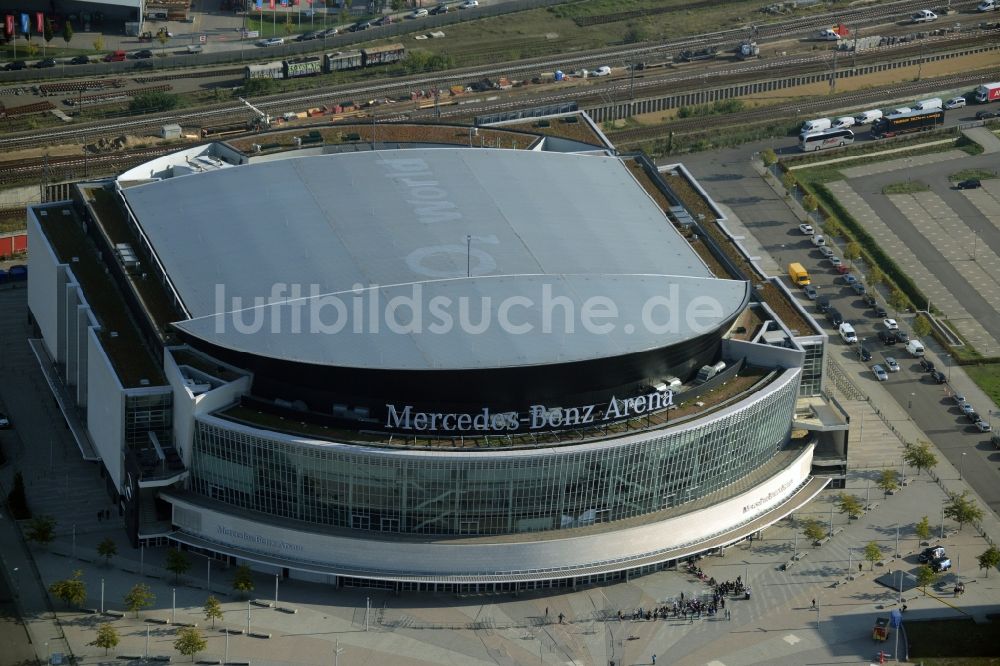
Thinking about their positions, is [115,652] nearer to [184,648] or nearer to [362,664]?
[184,648]

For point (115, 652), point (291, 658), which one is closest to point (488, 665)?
point (291, 658)

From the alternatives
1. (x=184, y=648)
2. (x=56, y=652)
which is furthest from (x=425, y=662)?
(x=56, y=652)

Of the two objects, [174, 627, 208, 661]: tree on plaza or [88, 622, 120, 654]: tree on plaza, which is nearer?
[174, 627, 208, 661]: tree on plaza

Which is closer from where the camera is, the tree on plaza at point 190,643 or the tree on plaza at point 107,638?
the tree on plaza at point 190,643

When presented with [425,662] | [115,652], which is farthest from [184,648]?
[425,662]

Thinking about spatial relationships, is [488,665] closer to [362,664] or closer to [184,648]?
[362,664]

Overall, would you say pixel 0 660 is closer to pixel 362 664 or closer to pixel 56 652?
pixel 56 652

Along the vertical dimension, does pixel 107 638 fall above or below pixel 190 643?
below

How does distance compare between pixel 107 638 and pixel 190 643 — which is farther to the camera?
pixel 107 638
